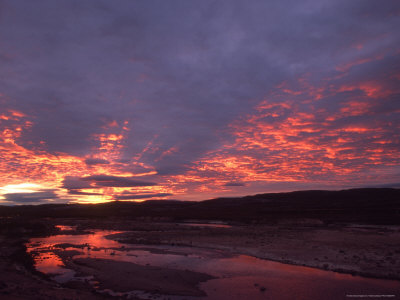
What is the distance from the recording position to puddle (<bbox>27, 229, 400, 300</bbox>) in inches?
659

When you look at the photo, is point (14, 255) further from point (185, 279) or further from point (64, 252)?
point (185, 279)

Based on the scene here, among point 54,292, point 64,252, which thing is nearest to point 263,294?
point 54,292

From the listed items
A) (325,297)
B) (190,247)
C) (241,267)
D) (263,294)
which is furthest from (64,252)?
(325,297)

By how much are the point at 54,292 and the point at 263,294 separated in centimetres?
1203

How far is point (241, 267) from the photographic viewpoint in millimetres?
23703

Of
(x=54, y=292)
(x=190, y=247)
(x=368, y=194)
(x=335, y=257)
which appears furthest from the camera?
(x=368, y=194)

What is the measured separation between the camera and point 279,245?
3338 centimetres

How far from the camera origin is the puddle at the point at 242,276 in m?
16.7

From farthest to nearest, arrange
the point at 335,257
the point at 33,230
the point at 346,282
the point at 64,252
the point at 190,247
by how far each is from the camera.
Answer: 1. the point at 33,230
2. the point at 190,247
3. the point at 64,252
4. the point at 335,257
5. the point at 346,282

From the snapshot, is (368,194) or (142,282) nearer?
(142,282)

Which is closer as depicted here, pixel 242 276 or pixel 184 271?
pixel 242 276

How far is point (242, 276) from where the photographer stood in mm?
20656

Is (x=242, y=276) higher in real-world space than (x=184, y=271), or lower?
lower

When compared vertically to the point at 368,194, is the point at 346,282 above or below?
below
